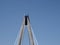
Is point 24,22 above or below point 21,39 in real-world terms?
above

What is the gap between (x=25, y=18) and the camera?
74.8 feet

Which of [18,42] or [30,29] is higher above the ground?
[30,29]

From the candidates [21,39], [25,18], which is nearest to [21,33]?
[21,39]

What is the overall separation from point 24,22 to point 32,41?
345 centimetres

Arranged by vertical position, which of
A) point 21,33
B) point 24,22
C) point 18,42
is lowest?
point 18,42

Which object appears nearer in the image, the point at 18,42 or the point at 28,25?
the point at 18,42

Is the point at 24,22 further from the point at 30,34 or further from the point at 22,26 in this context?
the point at 30,34

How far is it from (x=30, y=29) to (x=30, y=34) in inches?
33.0

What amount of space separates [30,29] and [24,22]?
5.23ft

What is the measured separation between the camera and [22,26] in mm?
22375

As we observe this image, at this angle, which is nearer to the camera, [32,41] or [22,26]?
[32,41]

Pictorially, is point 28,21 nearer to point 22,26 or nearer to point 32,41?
point 22,26

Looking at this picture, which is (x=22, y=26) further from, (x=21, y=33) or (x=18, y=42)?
(x=18, y=42)

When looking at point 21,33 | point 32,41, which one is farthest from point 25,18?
point 32,41
